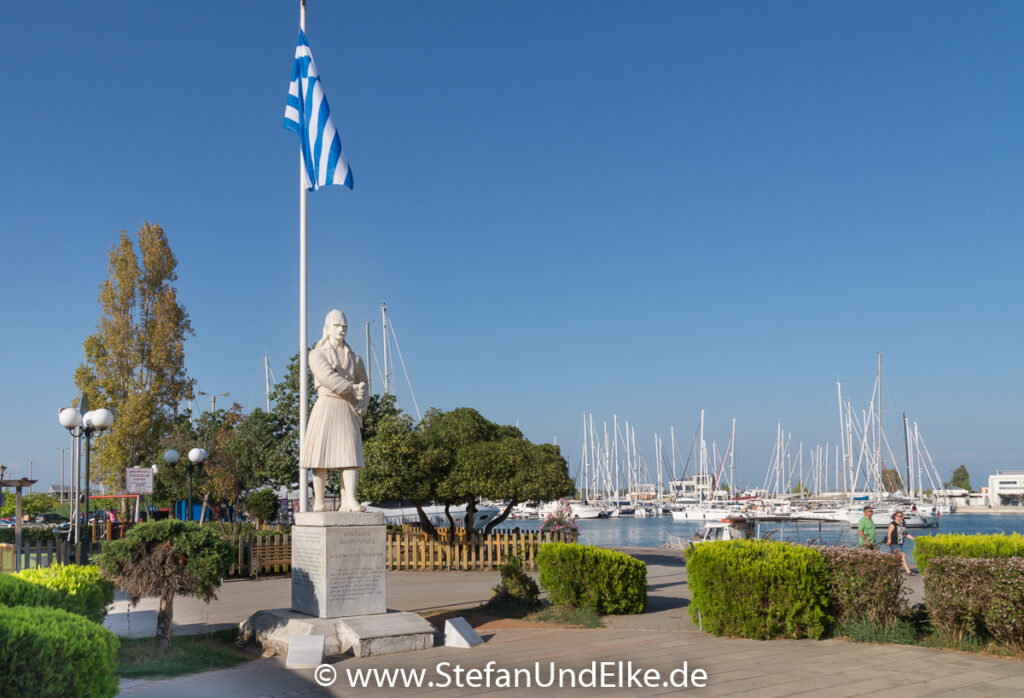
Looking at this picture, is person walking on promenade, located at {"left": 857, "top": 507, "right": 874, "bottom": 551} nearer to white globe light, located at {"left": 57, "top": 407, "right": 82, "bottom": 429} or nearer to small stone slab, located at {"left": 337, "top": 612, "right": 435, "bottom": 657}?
small stone slab, located at {"left": 337, "top": 612, "right": 435, "bottom": 657}

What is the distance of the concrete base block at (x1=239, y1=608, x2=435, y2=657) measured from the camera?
31.5 feet

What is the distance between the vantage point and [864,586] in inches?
399

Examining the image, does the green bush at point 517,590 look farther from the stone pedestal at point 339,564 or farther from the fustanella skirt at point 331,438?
the fustanella skirt at point 331,438

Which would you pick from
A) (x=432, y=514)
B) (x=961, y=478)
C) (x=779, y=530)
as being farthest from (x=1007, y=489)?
(x=432, y=514)

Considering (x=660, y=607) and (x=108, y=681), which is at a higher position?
(x=108, y=681)

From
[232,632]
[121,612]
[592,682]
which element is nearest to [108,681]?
[592,682]

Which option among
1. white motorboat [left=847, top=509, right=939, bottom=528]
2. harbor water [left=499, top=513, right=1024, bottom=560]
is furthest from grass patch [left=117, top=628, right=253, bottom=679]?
white motorboat [left=847, top=509, right=939, bottom=528]

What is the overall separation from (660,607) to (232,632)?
23.8ft

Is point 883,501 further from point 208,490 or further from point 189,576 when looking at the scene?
point 189,576

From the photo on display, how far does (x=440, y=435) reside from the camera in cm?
2320

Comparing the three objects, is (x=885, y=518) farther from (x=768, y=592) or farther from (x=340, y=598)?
(x=340, y=598)

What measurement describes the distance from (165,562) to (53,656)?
217 inches

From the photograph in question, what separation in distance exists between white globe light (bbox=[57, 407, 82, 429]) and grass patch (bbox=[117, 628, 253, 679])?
22.2ft

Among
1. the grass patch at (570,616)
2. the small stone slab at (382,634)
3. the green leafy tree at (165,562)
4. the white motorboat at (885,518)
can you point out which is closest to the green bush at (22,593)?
the green leafy tree at (165,562)
